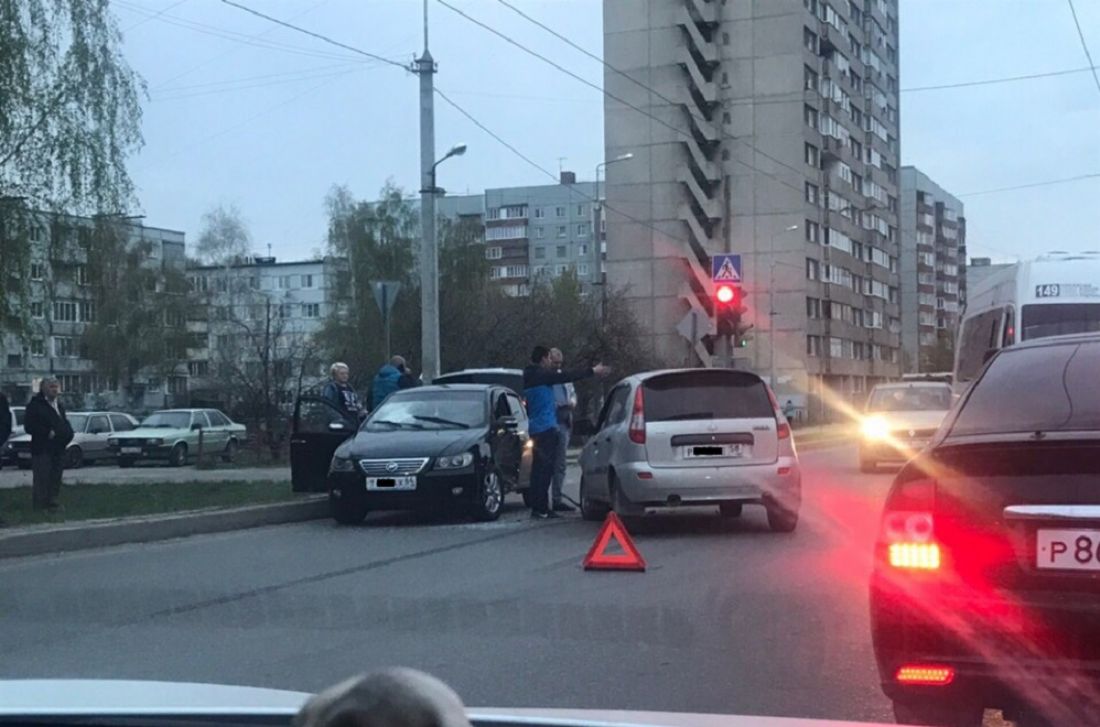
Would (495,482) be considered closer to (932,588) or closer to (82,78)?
(82,78)

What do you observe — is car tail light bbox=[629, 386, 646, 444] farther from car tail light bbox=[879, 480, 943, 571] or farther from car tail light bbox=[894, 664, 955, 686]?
car tail light bbox=[894, 664, 955, 686]

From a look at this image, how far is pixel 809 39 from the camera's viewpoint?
79.4 m

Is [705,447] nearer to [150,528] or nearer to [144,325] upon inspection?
[150,528]

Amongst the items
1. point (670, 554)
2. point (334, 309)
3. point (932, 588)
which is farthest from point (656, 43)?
point (932, 588)

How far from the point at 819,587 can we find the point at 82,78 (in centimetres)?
1383

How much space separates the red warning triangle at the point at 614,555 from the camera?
35.2ft

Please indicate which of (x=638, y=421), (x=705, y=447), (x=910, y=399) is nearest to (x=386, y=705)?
(x=705, y=447)

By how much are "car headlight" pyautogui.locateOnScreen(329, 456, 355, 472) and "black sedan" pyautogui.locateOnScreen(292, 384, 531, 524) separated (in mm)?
11

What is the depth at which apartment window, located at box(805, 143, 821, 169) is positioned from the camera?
259ft

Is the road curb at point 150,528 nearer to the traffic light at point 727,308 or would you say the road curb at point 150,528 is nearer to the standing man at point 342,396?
the standing man at point 342,396

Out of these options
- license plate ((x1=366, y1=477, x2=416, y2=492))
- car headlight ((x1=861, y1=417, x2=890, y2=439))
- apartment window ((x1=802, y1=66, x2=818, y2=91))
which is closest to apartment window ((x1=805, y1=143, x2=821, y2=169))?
apartment window ((x1=802, y1=66, x2=818, y2=91))

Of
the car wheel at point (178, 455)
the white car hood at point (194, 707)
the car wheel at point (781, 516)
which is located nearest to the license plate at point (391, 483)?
the car wheel at point (781, 516)

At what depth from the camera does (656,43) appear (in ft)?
256

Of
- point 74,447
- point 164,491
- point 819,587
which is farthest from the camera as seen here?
point 74,447
